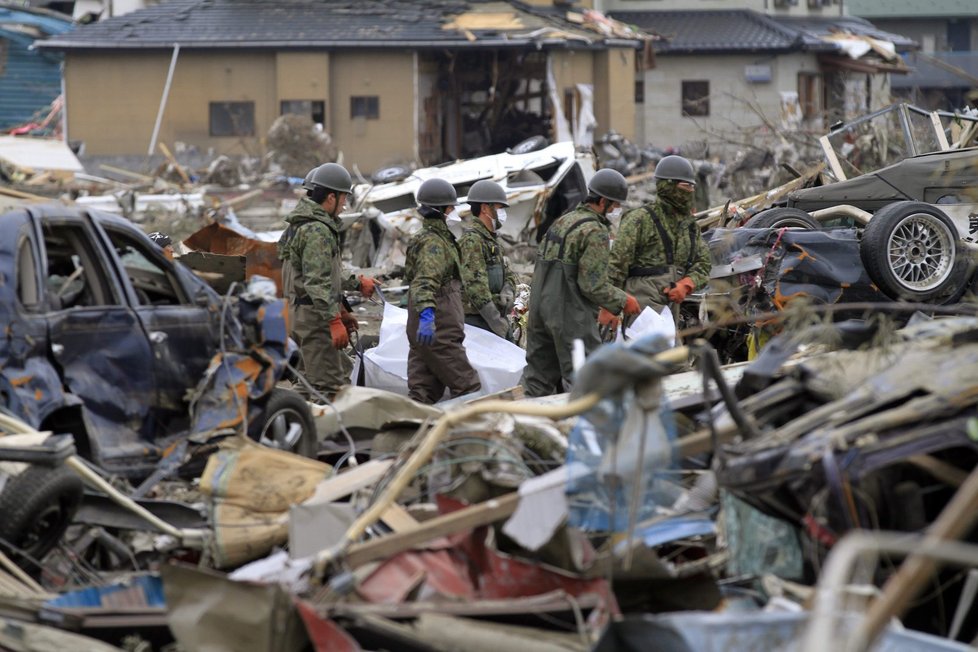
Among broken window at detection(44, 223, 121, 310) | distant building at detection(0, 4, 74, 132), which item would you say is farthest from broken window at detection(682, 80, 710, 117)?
broken window at detection(44, 223, 121, 310)

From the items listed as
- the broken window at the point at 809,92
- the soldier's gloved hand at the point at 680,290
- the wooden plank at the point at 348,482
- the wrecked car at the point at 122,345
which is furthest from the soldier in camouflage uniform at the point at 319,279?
the broken window at the point at 809,92

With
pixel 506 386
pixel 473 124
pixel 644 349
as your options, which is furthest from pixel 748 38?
pixel 644 349

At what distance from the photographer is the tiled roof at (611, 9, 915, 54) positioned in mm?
38375

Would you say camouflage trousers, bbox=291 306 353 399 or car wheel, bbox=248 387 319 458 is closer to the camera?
car wheel, bbox=248 387 319 458

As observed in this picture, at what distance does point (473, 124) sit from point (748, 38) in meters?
9.69

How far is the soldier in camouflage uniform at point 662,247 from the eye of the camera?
10398 millimetres

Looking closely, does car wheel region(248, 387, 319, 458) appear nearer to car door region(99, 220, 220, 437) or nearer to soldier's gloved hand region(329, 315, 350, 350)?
car door region(99, 220, 220, 437)

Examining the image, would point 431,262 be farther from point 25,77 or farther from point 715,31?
point 715,31

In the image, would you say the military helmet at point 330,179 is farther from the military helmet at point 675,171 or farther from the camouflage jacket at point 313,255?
the military helmet at point 675,171

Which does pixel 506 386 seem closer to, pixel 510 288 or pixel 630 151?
pixel 510 288

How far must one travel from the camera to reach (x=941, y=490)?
16.7 feet

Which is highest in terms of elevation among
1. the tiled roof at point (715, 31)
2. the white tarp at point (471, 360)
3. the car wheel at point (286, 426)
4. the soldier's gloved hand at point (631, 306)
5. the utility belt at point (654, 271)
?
the tiled roof at point (715, 31)

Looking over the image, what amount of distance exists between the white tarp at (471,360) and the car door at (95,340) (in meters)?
3.45

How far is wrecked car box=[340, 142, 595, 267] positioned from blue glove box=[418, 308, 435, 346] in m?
7.94
